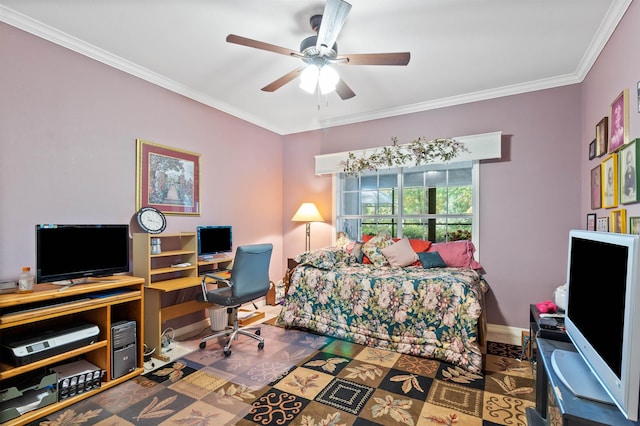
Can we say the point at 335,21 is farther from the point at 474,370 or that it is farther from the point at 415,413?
the point at 474,370

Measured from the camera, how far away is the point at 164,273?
3.16 m

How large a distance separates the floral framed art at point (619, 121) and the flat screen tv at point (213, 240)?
3.53 metres

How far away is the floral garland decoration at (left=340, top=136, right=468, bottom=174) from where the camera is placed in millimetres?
3717

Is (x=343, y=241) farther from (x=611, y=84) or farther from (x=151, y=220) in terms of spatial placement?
(x=611, y=84)

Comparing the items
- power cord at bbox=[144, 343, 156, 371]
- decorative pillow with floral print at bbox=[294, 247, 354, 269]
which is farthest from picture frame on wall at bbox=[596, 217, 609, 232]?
power cord at bbox=[144, 343, 156, 371]

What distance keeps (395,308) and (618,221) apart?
5.75 feet

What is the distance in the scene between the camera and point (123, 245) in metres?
2.64

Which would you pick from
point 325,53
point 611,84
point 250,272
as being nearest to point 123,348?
point 250,272

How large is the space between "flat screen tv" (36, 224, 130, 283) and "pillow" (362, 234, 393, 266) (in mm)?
2513

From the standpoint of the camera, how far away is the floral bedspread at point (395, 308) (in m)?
2.68

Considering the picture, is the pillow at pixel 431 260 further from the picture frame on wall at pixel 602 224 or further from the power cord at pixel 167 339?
the power cord at pixel 167 339

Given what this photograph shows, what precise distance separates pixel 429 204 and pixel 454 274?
1.19 metres

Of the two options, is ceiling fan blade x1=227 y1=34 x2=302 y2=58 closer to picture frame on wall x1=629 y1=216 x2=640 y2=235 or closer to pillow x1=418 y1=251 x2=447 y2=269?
picture frame on wall x1=629 y1=216 x2=640 y2=235

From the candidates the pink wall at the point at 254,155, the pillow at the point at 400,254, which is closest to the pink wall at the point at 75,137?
the pink wall at the point at 254,155
